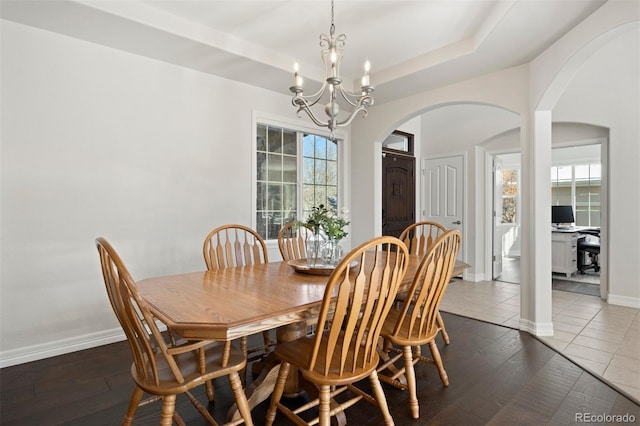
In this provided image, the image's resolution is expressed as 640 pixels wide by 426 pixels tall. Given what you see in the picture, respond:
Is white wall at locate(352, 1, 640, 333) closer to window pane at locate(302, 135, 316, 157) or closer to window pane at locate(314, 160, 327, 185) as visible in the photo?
window pane at locate(314, 160, 327, 185)

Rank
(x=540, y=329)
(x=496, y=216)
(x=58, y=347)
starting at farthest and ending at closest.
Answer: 1. (x=496, y=216)
2. (x=540, y=329)
3. (x=58, y=347)

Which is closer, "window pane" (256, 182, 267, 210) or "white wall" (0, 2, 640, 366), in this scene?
"white wall" (0, 2, 640, 366)

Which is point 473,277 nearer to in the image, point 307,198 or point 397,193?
point 397,193

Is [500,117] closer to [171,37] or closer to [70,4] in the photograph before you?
[171,37]

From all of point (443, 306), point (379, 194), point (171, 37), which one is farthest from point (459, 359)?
point (171, 37)

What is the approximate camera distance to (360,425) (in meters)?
1.77

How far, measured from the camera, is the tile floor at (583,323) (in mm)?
2447

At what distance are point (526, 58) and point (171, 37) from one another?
3038 millimetres

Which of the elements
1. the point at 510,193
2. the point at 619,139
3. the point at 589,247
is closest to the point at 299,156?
the point at 619,139

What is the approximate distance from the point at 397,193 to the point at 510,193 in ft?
12.6

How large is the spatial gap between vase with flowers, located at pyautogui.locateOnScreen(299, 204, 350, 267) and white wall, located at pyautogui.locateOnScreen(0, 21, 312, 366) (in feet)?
5.13

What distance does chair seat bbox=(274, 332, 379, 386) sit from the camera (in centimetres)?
142

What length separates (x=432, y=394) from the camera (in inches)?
81.4

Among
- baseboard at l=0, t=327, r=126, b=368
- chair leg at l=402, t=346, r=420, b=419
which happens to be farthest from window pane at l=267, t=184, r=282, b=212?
chair leg at l=402, t=346, r=420, b=419
